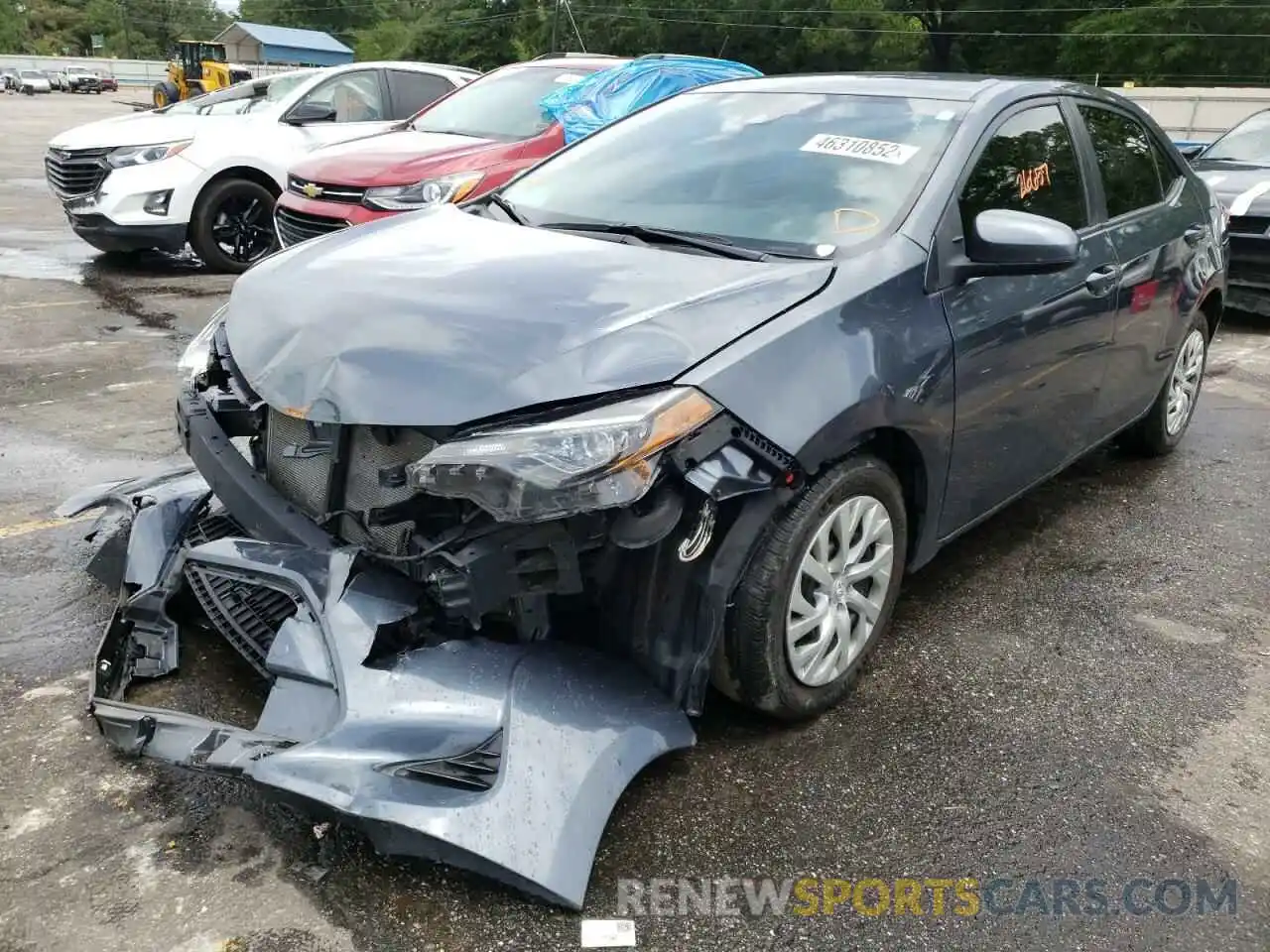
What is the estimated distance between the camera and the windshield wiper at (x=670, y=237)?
2.99 metres

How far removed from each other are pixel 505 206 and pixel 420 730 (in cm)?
205

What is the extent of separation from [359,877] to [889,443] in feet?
5.74

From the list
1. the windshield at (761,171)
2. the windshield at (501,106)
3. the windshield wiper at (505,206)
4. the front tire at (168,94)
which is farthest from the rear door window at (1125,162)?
the front tire at (168,94)

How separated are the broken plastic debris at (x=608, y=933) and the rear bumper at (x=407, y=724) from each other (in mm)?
97

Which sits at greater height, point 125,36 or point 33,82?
point 125,36

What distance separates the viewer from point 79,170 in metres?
8.88

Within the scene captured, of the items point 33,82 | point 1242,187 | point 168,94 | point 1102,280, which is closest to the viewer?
point 1102,280

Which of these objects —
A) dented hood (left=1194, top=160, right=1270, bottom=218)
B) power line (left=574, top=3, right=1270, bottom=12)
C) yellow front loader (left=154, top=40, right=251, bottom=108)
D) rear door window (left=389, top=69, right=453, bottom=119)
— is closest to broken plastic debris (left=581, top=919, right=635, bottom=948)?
dented hood (left=1194, top=160, right=1270, bottom=218)

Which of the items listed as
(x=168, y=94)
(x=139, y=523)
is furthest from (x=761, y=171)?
(x=168, y=94)

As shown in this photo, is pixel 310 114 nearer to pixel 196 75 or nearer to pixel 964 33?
pixel 196 75

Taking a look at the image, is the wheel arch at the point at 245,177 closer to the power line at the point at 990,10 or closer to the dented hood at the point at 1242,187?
the dented hood at the point at 1242,187

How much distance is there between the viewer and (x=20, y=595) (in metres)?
3.40

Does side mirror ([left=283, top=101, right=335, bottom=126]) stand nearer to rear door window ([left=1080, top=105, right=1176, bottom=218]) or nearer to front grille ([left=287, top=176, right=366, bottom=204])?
front grille ([left=287, top=176, right=366, bottom=204])

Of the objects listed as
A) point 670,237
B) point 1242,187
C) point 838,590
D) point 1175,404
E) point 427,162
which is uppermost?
point 670,237
